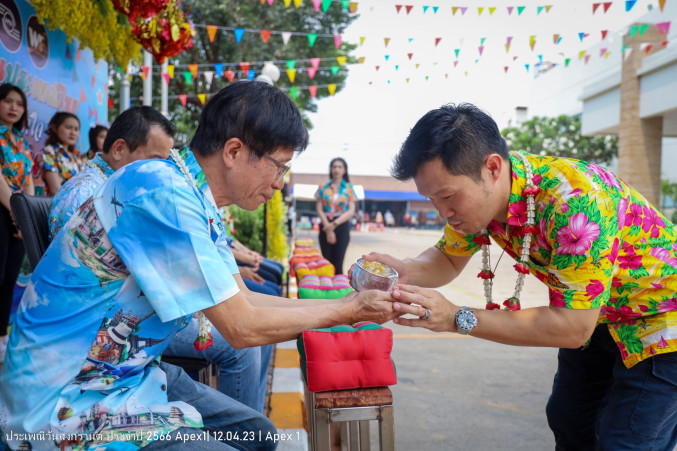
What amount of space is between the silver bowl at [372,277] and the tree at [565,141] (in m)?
27.5

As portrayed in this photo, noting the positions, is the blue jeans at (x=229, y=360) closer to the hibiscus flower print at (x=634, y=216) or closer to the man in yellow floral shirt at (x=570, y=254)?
the man in yellow floral shirt at (x=570, y=254)

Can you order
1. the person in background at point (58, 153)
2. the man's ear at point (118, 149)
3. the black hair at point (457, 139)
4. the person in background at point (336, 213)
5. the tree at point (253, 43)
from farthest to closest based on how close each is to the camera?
the tree at point (253, 43), the person in background at point (336, 213), the person in background at point (58, 153), the man's ear at point (118, 149), the black hair at point (457, 139)

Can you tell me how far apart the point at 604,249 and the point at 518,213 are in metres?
0.32

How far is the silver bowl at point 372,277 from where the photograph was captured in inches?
75.0

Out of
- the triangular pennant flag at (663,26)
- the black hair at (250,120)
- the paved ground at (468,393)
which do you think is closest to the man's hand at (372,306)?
the black hair at (250,120)

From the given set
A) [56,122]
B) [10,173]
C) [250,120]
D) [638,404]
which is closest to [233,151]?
[250,120]

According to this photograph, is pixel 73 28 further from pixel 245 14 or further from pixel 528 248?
pixel 245 14

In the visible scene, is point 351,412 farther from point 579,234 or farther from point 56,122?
point 56,122

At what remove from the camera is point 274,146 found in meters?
1.64

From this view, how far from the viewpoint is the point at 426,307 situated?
1.77 m

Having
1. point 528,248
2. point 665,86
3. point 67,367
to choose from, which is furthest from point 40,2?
point 665,86

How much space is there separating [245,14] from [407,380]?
10811mm

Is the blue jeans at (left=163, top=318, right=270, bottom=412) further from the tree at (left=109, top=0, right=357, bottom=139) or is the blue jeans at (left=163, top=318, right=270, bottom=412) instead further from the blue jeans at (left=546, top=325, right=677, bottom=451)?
the tree at (left=109, top=0, right=357, bottom=139)

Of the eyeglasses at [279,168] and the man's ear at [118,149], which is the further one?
the man's ear at [118,149]
